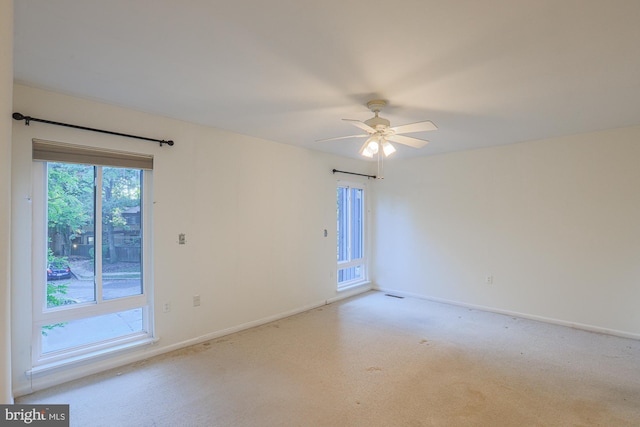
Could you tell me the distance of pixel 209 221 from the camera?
3.55m

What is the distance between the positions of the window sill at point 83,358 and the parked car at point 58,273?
68cm

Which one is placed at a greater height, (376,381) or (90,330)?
(90,330)

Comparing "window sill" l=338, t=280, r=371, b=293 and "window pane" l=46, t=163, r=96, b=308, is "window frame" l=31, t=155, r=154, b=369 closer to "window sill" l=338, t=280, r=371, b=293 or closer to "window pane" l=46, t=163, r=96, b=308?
"window pane" l=46, t=163, r=96, b=308

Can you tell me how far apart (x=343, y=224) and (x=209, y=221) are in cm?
258

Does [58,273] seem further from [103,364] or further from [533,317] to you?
[533,317]

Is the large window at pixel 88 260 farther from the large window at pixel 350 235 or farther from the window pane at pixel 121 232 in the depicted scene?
the large window at pixel 350 235

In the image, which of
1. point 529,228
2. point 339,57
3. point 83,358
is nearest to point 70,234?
point 83,358

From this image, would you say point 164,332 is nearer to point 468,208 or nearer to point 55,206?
point 55,206

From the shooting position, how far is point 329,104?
2.81 m

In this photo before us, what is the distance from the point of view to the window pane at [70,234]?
8.64 feet

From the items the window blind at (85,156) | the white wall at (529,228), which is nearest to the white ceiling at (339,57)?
the window blind at (85,156)

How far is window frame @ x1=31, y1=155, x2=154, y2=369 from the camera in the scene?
2.50m

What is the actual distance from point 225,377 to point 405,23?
290 centimetres

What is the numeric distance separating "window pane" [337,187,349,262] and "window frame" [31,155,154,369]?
120 inches
